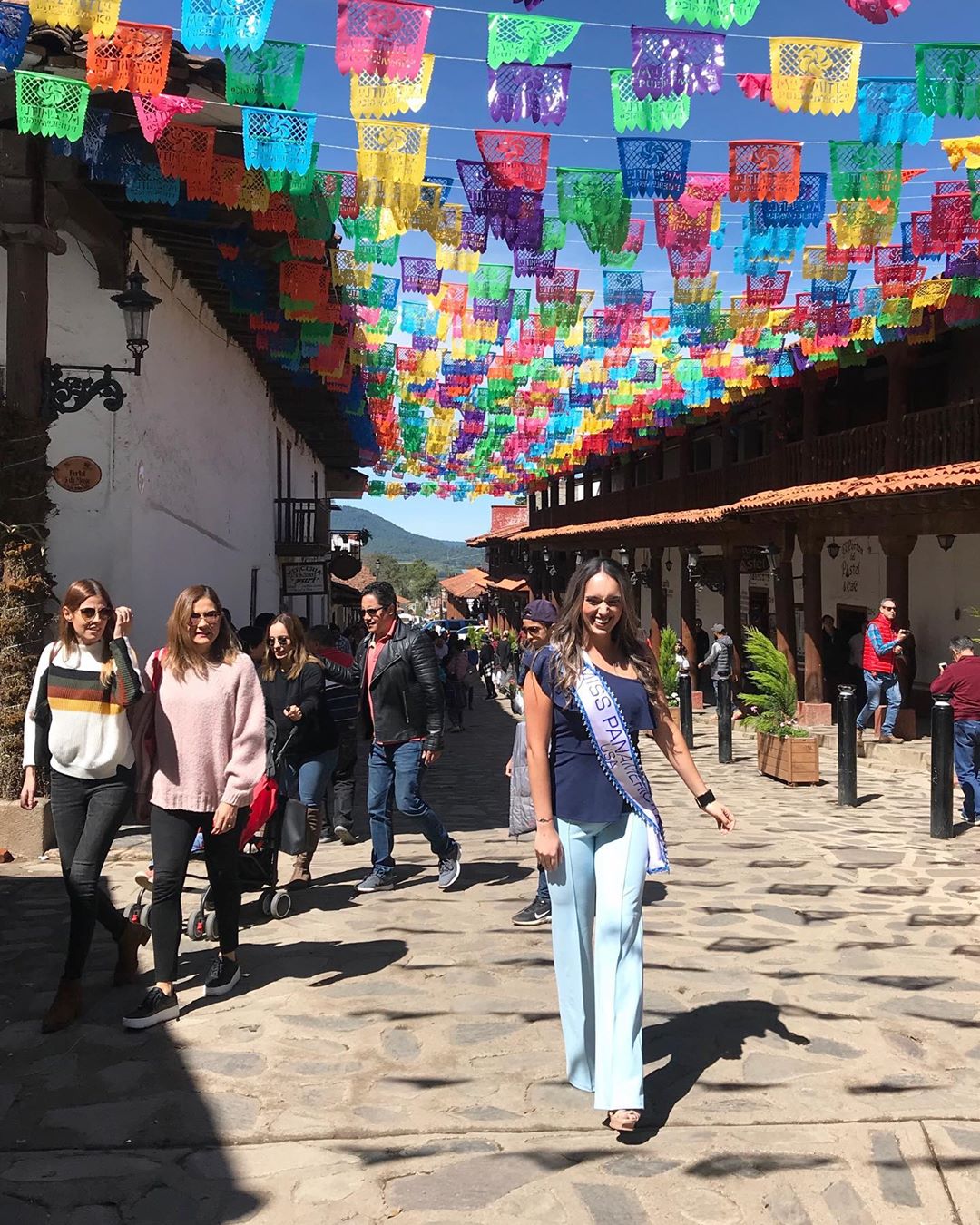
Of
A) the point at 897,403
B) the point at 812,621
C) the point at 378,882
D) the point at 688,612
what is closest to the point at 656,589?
the point at 688,612

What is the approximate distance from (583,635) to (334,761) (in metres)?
3.45

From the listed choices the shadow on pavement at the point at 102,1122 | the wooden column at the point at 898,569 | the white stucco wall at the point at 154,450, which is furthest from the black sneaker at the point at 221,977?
the wooden column at the point at 898,569

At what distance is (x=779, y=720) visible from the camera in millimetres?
11609

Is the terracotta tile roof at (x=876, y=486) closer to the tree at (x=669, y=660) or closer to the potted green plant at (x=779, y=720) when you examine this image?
the tree at (x=669, y=660)

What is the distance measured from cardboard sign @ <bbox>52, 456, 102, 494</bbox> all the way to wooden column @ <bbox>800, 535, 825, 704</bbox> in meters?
11.7

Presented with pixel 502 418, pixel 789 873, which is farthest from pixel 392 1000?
pixel 502 418

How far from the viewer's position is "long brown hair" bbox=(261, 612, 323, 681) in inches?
255

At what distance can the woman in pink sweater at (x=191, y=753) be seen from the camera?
14.3ft

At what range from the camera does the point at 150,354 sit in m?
10.2

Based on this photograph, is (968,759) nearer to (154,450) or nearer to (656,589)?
(154,450)

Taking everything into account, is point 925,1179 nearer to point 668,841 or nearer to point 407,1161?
point 407,1161

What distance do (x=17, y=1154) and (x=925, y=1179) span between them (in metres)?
2.71

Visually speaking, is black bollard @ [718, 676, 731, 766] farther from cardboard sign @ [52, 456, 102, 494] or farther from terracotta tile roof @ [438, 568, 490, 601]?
terracotta tile roof @ [438, 568, 490, 601]

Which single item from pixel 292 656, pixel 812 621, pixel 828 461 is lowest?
pixel 292 656
